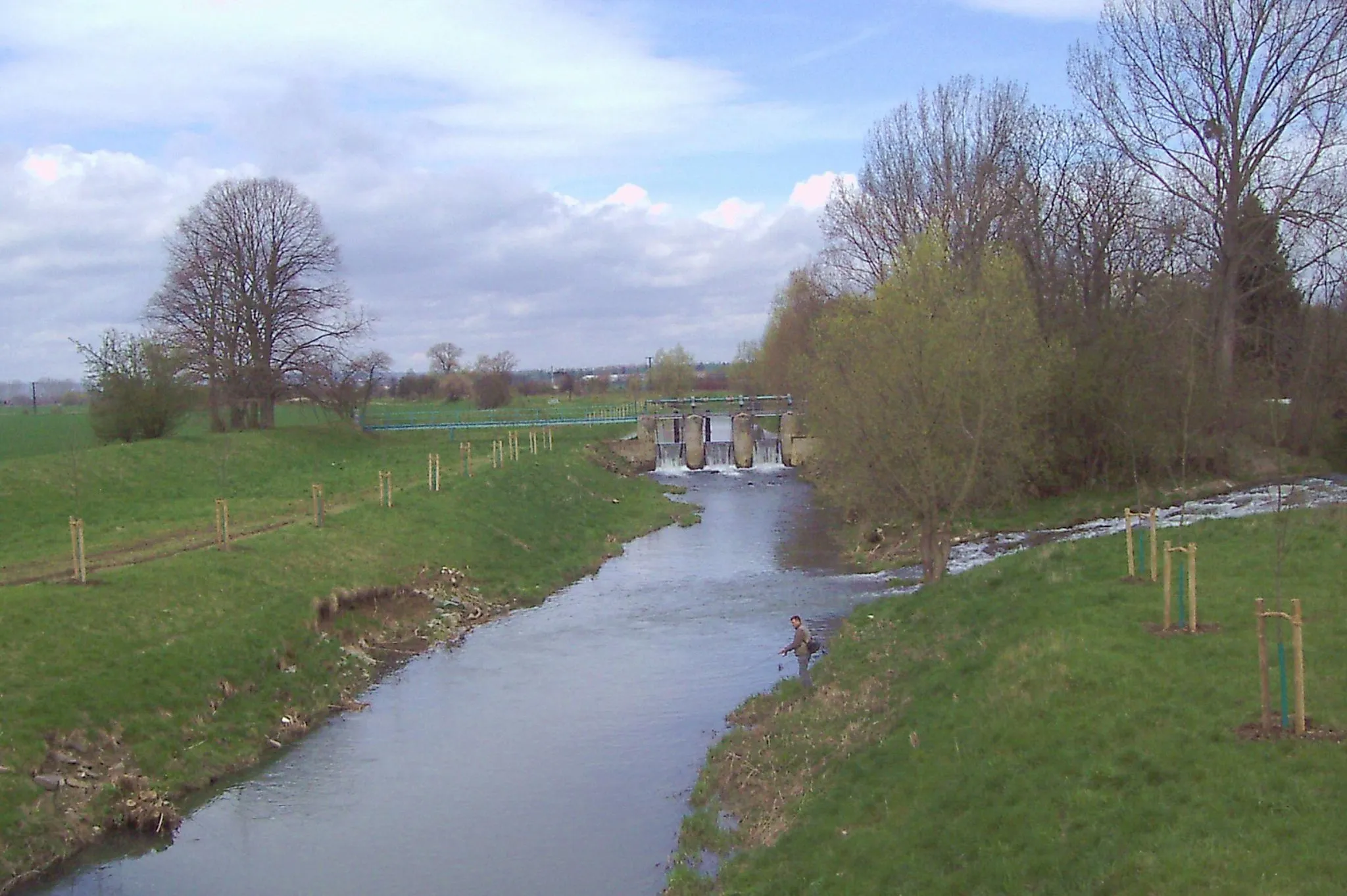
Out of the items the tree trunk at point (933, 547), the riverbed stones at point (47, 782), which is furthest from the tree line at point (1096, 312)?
the riverbed stones at point (47, 782)

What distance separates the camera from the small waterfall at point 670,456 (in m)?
79.3

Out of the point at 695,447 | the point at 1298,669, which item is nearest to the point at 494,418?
the point at 695,447

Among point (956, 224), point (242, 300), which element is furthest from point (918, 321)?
point (242, 300)

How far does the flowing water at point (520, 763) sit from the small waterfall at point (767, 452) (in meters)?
48.4

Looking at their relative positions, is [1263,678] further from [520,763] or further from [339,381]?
[339,381]

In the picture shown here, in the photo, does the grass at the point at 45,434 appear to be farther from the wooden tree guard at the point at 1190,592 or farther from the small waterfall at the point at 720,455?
the small waterfall at the point at 720,455

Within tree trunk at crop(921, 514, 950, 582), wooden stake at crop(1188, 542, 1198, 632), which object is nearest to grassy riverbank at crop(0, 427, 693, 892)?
tree trunk at crop(921, 514, 950, 582)

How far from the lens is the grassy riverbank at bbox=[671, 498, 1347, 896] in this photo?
9.58m

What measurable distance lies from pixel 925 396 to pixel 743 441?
52.6 meters

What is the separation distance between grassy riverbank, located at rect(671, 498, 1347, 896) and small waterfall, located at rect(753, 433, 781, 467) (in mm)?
60104

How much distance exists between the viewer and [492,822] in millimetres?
16297

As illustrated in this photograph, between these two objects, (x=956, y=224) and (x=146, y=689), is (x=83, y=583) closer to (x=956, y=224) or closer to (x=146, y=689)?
(x=146, y=689)

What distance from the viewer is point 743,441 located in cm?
7931

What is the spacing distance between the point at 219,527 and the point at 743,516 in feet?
89.0
